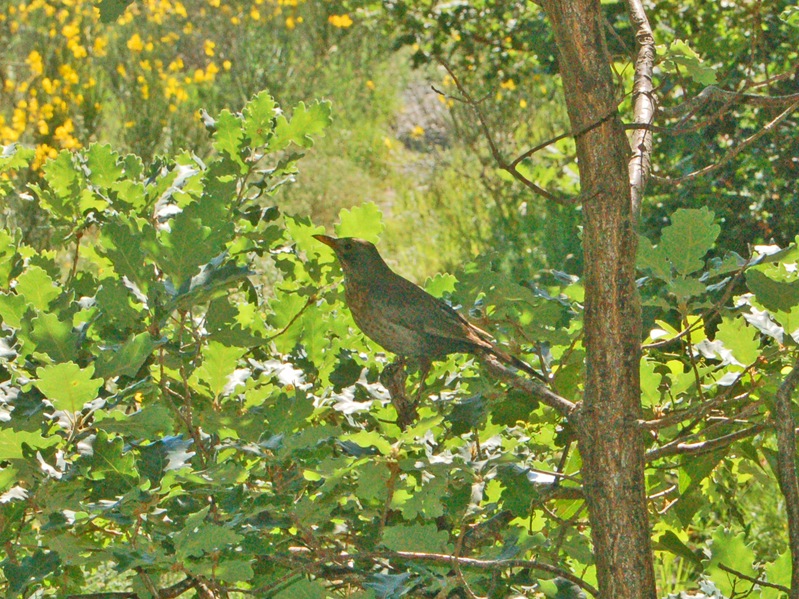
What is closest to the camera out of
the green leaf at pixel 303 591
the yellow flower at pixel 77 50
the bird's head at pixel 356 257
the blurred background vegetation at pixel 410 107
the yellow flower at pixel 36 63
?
the green leaf at pixel 303 591

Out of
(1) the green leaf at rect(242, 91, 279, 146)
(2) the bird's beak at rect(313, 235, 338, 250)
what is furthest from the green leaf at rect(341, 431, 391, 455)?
(1) the green leaf at rect(242, 91, 279, 146)

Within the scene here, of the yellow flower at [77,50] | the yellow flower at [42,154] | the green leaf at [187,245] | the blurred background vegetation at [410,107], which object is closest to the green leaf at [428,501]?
the green leaf at [187,245]

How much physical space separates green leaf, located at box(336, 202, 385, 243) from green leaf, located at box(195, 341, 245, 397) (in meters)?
0.42

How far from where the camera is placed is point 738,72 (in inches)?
162

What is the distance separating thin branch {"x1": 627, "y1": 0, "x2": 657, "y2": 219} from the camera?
1438 millimetres

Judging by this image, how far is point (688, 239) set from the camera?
1.37 m

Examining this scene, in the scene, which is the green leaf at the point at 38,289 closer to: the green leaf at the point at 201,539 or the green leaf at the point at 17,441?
the green leaf at the point at 17,441

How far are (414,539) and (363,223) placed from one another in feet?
2.58

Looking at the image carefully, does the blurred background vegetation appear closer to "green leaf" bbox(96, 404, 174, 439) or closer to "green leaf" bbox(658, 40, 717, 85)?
"green leaf" bbox(658, 40, 717, 85)

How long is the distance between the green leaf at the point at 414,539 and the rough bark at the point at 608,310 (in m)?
0.20

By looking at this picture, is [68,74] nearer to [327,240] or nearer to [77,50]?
[77,50]

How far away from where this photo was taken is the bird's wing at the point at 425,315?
156 centimetres

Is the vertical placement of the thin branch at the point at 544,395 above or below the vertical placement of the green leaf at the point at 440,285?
below

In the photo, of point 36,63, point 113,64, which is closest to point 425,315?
point 36,63
